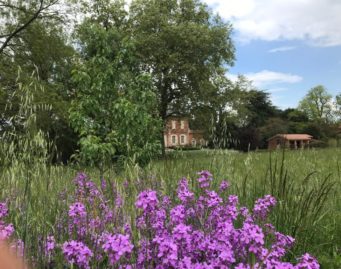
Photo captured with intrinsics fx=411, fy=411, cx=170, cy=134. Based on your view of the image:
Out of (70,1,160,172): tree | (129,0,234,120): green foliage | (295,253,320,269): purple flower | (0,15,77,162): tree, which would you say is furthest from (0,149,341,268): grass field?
(129,0,234,120): green foliage

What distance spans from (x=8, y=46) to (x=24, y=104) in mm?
26489

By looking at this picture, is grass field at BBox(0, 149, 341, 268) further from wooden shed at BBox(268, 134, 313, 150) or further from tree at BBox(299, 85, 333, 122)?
tree at BBox(299, 85, 333, 122)

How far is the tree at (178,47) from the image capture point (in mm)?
33062

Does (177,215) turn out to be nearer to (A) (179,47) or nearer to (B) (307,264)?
(B) (307,264)

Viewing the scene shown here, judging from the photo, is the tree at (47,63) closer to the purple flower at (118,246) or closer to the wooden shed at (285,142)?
the wooden shed at (285,142)

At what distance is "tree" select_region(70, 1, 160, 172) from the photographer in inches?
289

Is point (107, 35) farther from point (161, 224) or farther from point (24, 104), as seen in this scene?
point (161, 224)

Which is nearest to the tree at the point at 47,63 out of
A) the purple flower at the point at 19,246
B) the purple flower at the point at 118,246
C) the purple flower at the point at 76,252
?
the purple flower at the point at 19,246

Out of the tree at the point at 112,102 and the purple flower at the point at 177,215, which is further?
the tree at the point at 112,102

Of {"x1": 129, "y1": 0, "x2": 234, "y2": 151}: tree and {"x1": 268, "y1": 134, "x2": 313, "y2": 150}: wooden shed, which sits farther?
{"x1": 129, "y1": 0, "x2": 234, "y2": 151}: tree

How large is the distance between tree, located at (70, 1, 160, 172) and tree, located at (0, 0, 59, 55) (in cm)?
2088

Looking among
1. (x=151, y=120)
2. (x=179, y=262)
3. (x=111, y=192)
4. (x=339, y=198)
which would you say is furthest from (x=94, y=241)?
(x=151, y=120)

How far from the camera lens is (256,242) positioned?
2131mm

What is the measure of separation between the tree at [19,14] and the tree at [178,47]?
7.68 meters
